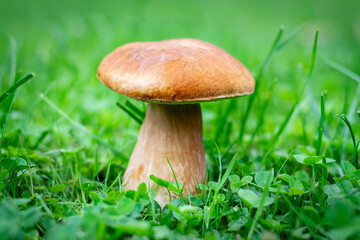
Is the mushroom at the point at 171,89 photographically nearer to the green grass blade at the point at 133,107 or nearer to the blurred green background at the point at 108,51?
the green grass blade at the point at 133,107

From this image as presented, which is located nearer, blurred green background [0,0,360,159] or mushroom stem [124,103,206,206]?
mushroom stem [124,103,206,206]

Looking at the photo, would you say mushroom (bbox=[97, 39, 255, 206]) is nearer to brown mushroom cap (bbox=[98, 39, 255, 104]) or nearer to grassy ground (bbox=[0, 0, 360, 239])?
brown mushroom cap (bbox=[98, 39, 255, 104])

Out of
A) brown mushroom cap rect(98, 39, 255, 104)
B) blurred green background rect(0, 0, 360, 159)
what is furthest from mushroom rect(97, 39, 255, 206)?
blurred green background rect(0, 0, 360, 159)

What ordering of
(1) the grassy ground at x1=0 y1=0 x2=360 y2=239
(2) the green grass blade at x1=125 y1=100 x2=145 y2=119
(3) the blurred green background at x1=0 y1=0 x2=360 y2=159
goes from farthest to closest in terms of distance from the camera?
(3) the blurred green background at x1=0 y1=0 x2=360 y2=159 < (2) the green grass blade at x1=125 y1=100 x2=145 y2=119 < (1) the grassy ground at x1=0 y1=0 x2=360 y2=239

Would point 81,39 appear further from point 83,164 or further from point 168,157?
point 168,157

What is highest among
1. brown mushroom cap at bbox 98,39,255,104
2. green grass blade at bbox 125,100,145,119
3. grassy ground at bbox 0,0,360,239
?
brown mushroom cap at bbox 98,39,255,104

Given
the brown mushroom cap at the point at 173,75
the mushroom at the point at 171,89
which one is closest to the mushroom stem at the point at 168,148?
the mushroom at the point at 171,89

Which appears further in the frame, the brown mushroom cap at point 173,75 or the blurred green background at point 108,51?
the blurred green background at point 108,51
